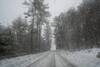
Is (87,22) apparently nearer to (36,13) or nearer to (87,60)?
(87,60)

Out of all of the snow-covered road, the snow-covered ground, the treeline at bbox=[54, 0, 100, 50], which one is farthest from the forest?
the snow-covered ground

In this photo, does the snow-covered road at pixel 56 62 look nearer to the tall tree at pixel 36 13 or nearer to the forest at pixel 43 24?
the forest at pixel 43 24

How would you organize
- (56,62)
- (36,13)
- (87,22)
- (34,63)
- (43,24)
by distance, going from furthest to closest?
1. (43,24)
2. (36,13)
3. (87,22)
4. (56,62)
5. (34,63)

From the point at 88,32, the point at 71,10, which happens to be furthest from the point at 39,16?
the point at 88,32

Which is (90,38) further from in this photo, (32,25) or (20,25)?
(20,25)

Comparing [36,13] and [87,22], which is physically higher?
[36,13]

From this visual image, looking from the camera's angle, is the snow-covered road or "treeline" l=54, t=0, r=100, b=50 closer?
the snow-covered road

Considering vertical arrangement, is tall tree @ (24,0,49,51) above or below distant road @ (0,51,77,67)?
above

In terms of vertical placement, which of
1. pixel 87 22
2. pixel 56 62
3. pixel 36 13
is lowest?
pixel 56 62

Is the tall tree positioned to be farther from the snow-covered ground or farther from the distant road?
the snow-covered ground

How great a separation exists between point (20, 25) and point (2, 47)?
2875 cm

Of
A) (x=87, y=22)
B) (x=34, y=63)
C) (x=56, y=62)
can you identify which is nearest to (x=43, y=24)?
(x=87, y=22)

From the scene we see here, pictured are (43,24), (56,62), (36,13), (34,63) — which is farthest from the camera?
(43,24)

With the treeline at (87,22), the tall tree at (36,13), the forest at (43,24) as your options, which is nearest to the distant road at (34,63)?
the forest at (43,24)
